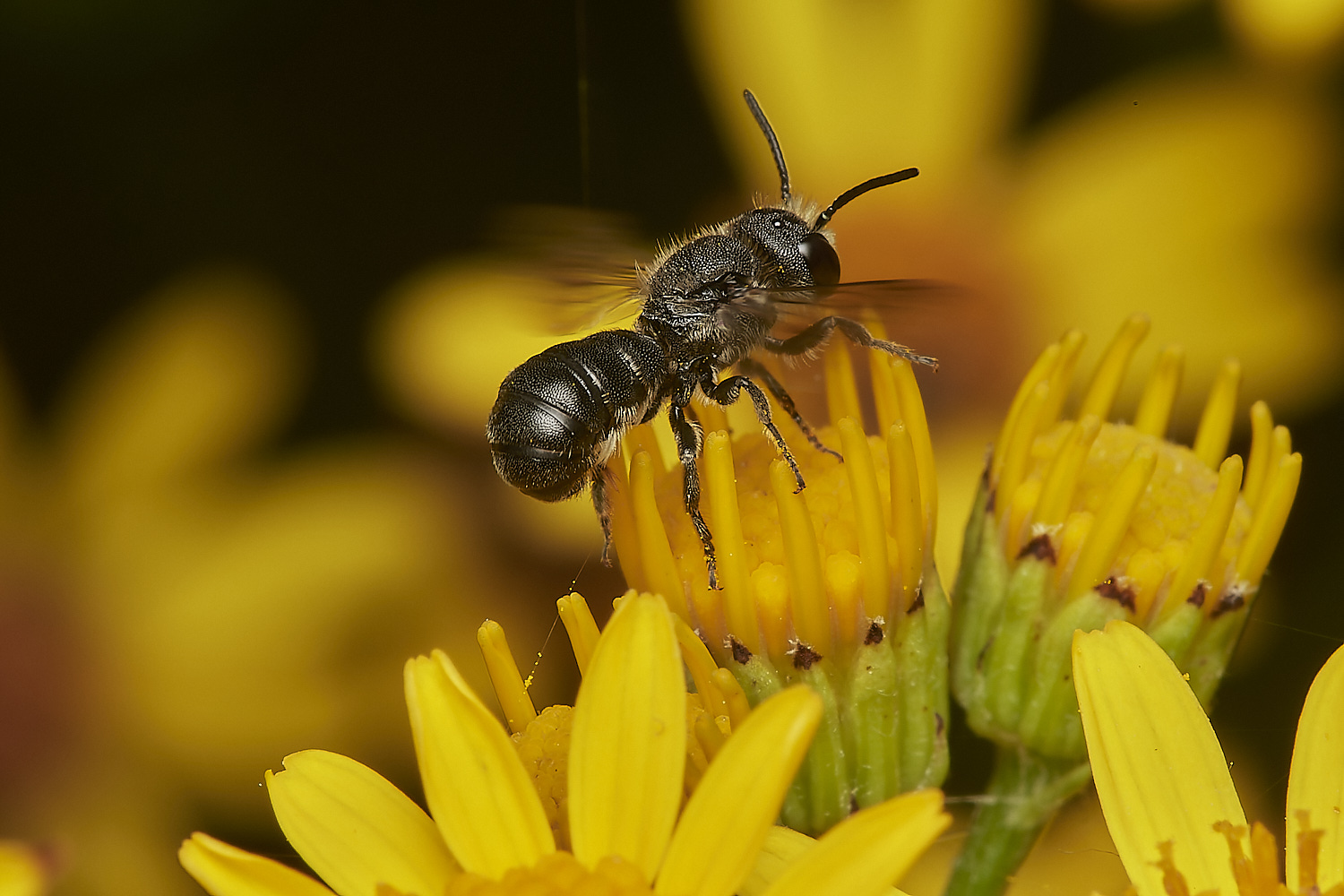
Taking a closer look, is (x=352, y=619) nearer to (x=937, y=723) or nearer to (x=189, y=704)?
(x=189, y=704)

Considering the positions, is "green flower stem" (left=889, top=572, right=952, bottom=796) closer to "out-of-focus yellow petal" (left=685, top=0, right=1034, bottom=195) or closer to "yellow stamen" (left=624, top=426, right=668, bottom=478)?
"yellow stamen" (left=624, top=426, right=668, bottom=478)

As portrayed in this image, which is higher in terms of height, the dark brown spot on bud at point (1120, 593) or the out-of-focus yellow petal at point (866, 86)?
the out-of-focus yellow petal at point (866, 86)

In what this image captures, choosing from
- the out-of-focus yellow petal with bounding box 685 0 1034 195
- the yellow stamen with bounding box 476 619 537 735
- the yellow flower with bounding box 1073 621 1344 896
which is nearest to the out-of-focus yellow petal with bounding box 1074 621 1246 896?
the yellow flower with bounding box 1073 621 1344 896

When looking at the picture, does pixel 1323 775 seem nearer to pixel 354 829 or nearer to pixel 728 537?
pixel 728 537

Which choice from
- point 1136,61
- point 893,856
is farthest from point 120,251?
point 1136,61

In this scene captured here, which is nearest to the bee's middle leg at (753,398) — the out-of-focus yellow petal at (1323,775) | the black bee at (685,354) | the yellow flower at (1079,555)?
the black bee at (685,354)

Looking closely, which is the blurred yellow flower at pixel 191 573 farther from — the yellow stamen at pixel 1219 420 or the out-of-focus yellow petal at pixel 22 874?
the yellow stamen at pixel 1219 420

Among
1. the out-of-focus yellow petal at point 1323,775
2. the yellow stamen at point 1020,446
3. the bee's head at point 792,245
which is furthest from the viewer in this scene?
the bee's head at point 792,245
